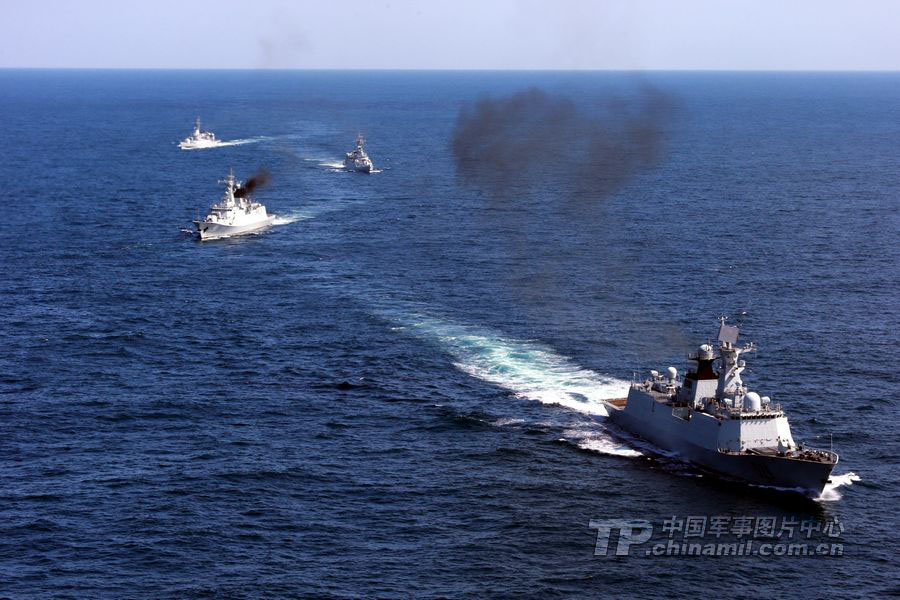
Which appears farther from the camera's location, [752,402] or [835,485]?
[752,402]

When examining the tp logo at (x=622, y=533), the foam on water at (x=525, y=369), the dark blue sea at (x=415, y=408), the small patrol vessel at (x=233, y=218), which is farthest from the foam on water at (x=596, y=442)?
the small patrol vessel at (x=233, y=218)

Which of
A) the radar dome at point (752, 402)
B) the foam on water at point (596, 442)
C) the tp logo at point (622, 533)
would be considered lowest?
the tp logo at point (622, 533)

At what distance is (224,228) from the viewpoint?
18400 cm

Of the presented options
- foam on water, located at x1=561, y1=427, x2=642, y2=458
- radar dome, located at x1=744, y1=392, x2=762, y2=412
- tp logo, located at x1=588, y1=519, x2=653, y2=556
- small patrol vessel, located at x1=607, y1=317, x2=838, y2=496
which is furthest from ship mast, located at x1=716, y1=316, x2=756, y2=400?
tp logo, located at x1=588, y1=519, x2=653, y2=556

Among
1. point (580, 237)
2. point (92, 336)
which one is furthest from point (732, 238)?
point (92, 336)

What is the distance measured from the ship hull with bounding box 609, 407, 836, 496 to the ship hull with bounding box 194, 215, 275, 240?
106143mm

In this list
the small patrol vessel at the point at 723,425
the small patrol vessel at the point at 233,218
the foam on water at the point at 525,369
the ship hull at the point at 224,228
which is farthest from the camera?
the small patrol vessel at the point at 233,218

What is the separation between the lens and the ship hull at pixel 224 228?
180m

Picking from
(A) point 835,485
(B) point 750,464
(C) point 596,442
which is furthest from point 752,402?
(C) point 596,442

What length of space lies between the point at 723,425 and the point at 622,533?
1633 centimetres

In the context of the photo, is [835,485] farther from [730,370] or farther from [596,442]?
[596,442]

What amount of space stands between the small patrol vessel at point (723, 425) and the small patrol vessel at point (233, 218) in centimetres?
10217

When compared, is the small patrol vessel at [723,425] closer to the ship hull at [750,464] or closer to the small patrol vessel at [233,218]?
the ship hull at [750,464]

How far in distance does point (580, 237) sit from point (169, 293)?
213 ft
